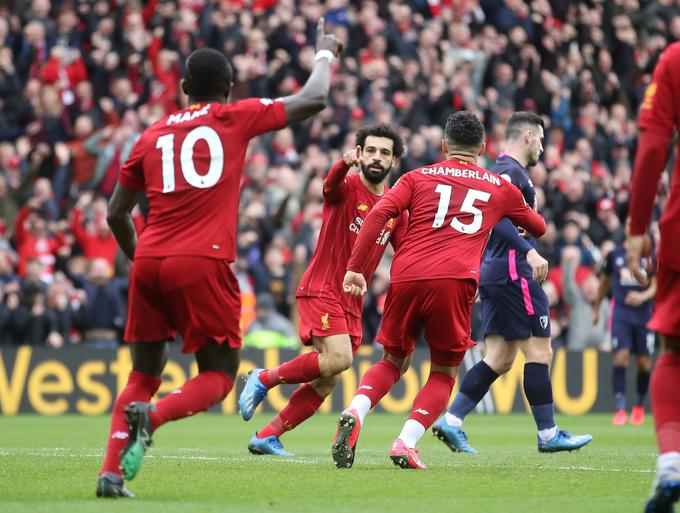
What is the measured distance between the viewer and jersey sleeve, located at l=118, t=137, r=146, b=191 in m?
6.93

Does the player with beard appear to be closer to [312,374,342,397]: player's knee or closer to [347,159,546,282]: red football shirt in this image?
[312,374,342,397]: player's knee

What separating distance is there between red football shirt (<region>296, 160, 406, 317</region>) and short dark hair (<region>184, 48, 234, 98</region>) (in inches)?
98.6

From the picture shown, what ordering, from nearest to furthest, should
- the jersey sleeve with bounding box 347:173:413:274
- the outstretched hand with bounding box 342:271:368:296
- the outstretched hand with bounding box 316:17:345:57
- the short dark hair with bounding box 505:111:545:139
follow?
1. the outstretched hand with bounding box 316:17:345:57
2. the outstretched hand with bounding box 342:271:368:296
3. the jersey sleeve with bounding box 347:173:413:274
4. the short dark hair with bounding box 505:111:545:139

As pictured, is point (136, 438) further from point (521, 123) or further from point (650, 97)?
point (521, 123)

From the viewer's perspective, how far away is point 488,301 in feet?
35.6

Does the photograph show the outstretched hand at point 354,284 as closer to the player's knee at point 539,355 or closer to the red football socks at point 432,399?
the red football socks at point 432,399

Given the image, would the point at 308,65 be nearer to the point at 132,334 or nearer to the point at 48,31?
the point at 48,31

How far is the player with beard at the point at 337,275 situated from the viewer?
9.39 meters

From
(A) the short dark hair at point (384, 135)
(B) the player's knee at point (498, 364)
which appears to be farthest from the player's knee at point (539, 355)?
(A) the short dark hair at point (384, 135)

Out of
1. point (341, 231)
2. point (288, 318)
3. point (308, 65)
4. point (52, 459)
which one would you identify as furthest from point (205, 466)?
point (308, 65)

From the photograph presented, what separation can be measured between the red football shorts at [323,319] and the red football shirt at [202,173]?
8.63 feet

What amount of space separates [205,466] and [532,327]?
10.4 ft

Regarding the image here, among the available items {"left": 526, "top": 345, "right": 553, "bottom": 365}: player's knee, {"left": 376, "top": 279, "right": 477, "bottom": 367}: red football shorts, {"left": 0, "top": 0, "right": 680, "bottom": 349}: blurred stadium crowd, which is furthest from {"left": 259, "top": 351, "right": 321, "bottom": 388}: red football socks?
{"left": 0, "top": 0, "right": 680, "bottom": 349}: blurred stadium crowd

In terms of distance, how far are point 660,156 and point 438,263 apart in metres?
2.79
